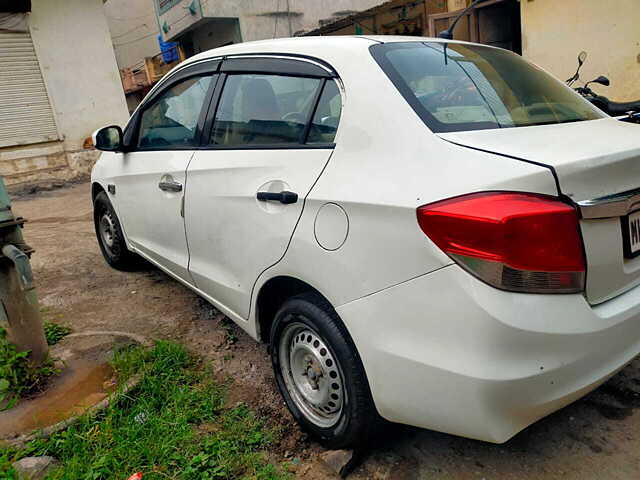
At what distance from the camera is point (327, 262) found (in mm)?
1778

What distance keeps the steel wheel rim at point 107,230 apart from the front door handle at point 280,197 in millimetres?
2510

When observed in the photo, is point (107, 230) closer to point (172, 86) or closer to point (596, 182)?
point (172, 86)

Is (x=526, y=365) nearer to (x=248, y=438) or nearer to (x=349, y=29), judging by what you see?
(x=248, y=438)

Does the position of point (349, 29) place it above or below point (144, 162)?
above

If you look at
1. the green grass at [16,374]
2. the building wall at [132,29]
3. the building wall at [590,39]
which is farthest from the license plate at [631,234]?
the building wall at [132,29]

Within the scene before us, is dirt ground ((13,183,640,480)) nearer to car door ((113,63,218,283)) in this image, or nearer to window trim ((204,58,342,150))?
car door ((113,63,218,283))

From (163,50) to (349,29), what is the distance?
9750 mm

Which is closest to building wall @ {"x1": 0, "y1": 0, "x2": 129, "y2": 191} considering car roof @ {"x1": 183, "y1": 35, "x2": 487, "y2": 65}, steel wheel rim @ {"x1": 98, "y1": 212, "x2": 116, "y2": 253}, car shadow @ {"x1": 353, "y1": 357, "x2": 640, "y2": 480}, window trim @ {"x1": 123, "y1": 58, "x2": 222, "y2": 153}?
steel wheel rim @ {"x1": 98, "y1": 212, "x2": 116, "y2": 253}

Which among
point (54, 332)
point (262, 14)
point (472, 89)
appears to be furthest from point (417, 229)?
point (262, 14)

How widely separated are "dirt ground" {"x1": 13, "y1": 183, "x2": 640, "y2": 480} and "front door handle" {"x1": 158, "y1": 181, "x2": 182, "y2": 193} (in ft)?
3.24

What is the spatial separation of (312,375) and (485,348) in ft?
2.97

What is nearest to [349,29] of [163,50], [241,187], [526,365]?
[163,50]

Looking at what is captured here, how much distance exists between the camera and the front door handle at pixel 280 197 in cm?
193

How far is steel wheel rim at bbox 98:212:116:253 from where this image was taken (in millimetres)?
4129
